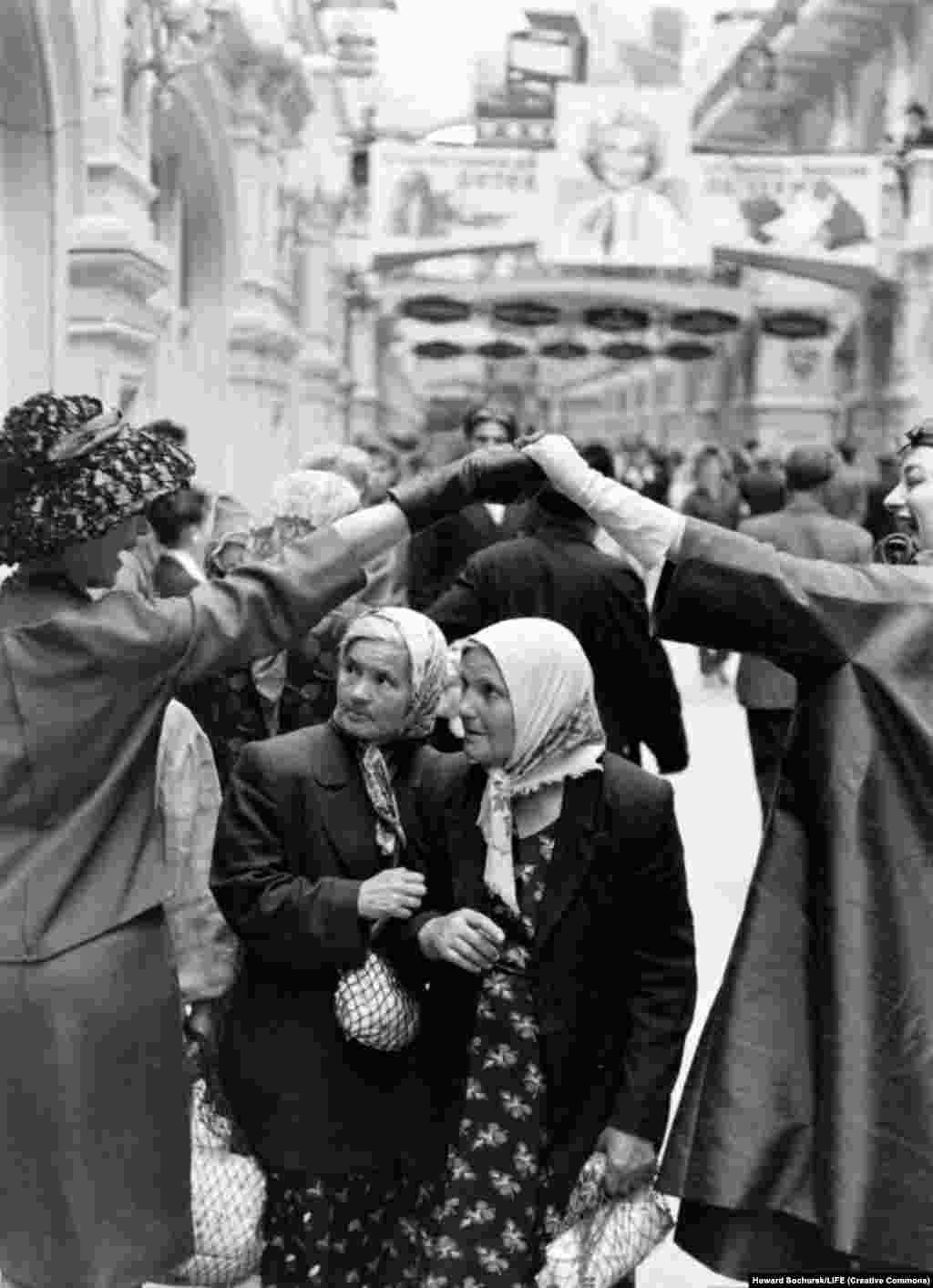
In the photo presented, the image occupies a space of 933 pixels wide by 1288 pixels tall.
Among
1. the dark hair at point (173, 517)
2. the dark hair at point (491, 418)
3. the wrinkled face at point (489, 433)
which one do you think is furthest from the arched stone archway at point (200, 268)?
the dark hair at point (173, 517)

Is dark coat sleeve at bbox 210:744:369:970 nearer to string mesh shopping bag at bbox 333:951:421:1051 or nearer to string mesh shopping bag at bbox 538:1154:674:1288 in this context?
string mesh shopping bag at bbox 333:951:421:1051

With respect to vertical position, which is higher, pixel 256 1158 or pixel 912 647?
pixel 912 647

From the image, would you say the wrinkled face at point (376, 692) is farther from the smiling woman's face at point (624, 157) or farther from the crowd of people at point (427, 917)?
the smiling woman's face at point (624, 157)

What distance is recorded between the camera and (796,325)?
29.1 metres

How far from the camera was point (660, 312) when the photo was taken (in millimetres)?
32844

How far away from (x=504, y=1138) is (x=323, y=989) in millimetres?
398

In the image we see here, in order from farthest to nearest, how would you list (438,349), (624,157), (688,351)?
(438,349)
(688,351)
(624,157)

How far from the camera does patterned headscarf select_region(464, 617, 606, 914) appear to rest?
3137mm

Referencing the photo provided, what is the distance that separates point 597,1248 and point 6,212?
6051mm

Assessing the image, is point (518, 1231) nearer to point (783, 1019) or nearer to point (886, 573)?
point (783, 1019)

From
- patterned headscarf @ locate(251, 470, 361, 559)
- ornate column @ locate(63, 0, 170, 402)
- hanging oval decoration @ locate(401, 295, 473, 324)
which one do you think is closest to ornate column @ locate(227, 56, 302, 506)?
ornate column @ locate(63, 0, 170, 402)

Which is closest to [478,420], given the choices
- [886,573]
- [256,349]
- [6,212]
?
[6,212]

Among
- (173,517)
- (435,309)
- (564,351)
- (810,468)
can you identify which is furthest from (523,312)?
(173,517)

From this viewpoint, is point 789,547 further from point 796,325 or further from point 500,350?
point 500,350
